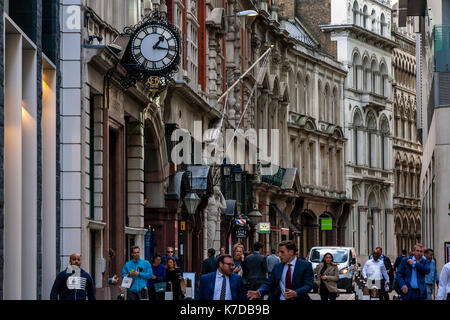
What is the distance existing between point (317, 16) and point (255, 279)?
2359 inches

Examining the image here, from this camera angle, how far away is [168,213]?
1596 inches

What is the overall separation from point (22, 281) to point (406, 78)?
79.1 m

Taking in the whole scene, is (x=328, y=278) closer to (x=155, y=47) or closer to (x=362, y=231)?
(x=155, y=47)

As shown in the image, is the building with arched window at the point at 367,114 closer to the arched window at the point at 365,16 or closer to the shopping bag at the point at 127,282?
the arched window at the point at 365,16

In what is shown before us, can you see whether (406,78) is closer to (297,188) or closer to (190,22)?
(297,188)

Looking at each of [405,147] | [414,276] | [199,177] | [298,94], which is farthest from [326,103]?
[414,276]

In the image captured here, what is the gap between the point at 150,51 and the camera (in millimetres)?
32406

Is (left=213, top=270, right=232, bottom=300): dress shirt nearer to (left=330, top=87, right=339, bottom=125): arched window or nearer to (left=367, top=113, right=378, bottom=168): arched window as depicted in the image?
(left=330, top=87, right=339, bottom=125): arched window

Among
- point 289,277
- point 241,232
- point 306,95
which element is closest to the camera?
point 289,277

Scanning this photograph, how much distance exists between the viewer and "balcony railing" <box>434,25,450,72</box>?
113 feet

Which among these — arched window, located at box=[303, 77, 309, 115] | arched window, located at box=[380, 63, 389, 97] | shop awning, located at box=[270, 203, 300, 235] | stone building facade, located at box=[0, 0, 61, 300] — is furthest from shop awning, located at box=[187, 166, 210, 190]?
arched window, located at box=[380, 63, 389, 97]

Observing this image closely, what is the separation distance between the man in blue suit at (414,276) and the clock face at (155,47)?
10053 millimetres
